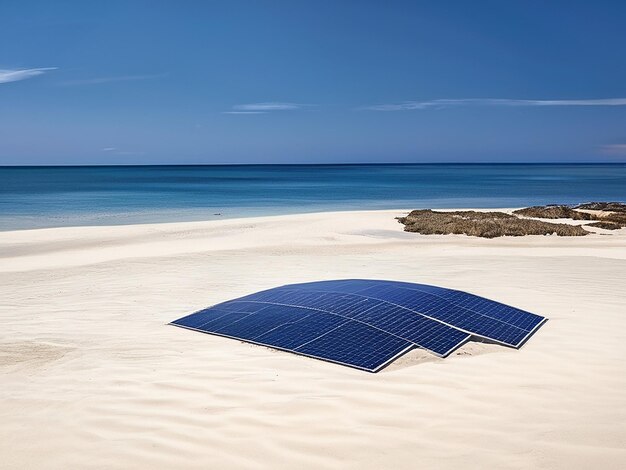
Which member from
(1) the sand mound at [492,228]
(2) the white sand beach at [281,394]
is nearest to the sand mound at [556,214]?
(1) the sand mound at [492,228]

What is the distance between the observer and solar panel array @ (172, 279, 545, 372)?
288 inches

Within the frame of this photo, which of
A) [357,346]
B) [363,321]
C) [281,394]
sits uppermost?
[363,321]

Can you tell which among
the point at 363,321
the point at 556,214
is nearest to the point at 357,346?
the point at 363,321

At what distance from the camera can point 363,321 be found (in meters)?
7.68

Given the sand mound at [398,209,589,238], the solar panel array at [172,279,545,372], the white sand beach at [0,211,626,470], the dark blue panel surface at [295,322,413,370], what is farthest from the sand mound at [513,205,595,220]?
the dark blue panel surface at [295,322,413,370]

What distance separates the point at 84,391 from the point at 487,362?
15.4ft

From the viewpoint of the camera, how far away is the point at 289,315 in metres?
8.20

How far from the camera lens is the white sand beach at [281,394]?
4891mm

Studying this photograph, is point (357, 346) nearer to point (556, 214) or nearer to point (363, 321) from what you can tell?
point (363, 321)

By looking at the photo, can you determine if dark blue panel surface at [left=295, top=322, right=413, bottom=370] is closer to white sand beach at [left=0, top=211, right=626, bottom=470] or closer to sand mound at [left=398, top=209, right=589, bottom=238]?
white sand beach at [left=0, top=211, right=626, bottom=470]

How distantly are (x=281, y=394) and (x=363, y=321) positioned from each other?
191cm

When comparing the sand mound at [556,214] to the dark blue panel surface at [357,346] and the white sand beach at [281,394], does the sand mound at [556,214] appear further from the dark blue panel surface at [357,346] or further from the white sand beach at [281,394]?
the dark blue panel surface at [357,346]

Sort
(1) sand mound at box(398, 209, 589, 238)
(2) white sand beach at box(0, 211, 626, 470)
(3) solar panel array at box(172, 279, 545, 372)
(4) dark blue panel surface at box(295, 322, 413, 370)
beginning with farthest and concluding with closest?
1. (1) sand mound at box(398, 209, 589, 238)
2. (3) solar panel array at box(172, 279, 545, 372)
3. (4) dark blue panel surface at box(295, 322, 413, 370)
4. (2) white sand beach at box(0, 211, 626, 470)

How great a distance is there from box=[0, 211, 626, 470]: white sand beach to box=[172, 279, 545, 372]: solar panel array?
0.22 metres
